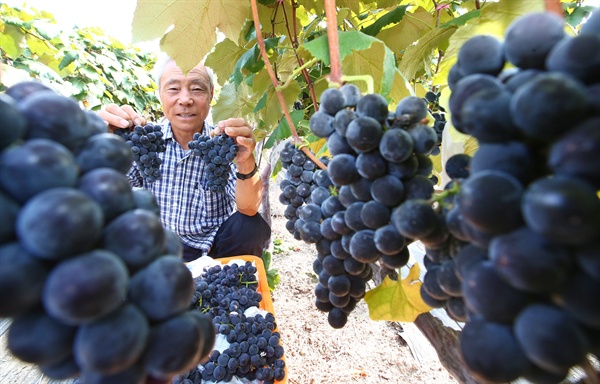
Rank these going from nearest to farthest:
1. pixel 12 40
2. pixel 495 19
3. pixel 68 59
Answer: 1. pixel 495 19
2. pixel 12 40
3. pixel 68 59

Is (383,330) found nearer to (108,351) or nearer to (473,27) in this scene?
(473,27)

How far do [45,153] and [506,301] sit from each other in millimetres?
476

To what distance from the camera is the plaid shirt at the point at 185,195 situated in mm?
2676

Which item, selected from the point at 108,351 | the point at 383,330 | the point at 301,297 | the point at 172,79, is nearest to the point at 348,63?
the point at 108,351

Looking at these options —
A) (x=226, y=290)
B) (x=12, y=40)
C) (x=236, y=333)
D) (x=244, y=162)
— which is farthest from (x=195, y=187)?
(x=12, y=40)

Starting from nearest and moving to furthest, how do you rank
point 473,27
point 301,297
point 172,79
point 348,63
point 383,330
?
point 473,27
point 348,63
point 172,79
point 383,330
point 301,297

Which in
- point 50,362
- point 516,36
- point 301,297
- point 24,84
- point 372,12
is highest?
point 372,12

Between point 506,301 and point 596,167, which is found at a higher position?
point 596,167

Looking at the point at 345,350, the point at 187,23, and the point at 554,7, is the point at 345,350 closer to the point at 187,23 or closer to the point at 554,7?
the point at 187,23

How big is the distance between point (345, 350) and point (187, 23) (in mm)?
2646

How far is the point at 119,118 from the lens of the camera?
1.80 m

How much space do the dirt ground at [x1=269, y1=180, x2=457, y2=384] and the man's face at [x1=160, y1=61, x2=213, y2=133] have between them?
1933 millimetres

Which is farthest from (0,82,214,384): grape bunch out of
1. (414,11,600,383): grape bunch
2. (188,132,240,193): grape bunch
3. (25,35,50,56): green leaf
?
(25,35,50,56): green leaf

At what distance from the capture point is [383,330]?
3066 mm
